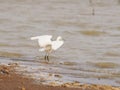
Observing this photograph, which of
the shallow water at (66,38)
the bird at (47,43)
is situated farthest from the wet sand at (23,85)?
the bird at (47,43)

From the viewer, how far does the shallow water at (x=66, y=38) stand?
7.46 meters

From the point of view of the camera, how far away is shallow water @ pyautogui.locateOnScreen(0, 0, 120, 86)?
7.46m

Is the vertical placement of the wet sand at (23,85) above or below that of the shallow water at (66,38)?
above

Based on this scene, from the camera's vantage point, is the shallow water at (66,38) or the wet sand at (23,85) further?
the shallow water at (66,38)

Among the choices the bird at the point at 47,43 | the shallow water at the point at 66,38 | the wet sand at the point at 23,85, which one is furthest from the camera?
the bird at the point at 47,43

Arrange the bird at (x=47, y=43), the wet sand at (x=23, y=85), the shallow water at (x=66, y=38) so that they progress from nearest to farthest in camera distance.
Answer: the wet sand at (x=23, y=85)
the shallow water at (x=66, y=38)
the bird at (x=47, y=43)

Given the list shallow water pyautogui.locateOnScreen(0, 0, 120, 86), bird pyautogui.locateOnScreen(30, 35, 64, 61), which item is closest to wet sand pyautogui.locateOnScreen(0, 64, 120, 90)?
shallow water pyautogui.locateOnScreen(0, 0, 120, 86)

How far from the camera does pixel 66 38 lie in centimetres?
1136

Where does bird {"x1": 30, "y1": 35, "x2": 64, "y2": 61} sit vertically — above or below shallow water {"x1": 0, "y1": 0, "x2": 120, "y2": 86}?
above

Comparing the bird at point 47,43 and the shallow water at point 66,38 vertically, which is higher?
the bird at point 47,43

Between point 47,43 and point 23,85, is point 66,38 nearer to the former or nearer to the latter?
point 47,43

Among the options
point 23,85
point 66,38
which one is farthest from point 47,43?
point 66,38

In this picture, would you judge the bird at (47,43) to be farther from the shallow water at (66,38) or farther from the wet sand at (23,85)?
the wet sand at (23,85)

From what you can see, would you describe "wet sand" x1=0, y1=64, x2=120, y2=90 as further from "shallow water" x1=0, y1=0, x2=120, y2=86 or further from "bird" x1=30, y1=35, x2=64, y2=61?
"bird" x1=30, y1=35, x2=64, y2=61
